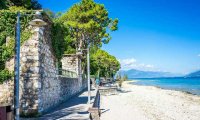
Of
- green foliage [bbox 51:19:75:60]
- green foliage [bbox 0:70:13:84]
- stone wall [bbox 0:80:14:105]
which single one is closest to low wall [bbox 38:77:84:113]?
stone wall [bbox 0:80:14:105]

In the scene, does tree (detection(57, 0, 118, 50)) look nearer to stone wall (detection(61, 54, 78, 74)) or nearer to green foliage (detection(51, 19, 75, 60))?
stone wall (detection(61, 54, 78, 74))

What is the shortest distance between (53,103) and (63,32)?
15.5ft

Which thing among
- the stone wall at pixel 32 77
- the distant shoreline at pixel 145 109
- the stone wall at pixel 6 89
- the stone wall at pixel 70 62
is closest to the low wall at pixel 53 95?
the stone wall at pixel 32 77

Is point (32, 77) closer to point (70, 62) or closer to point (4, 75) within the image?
point (4, 75)

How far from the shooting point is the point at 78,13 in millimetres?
34531

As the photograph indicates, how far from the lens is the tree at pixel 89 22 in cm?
3381

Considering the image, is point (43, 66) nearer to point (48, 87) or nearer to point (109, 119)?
point (48, 87)

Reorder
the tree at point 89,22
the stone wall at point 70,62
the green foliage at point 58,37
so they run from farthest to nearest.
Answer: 1. the tree at point 89,22
2. the stone wall at point 70,62
3. the green foliage at point 58,37

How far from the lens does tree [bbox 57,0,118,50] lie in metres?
33.8

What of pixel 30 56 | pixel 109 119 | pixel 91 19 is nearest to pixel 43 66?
pixel 30 56

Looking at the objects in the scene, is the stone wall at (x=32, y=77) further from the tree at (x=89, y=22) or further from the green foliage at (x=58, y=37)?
the tree at (x=89, y=22)

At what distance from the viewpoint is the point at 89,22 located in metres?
33.3

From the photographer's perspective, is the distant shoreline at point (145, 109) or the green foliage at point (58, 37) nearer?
the green foliage at point (58, 37)

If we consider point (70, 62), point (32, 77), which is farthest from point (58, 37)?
point (70, 62)
